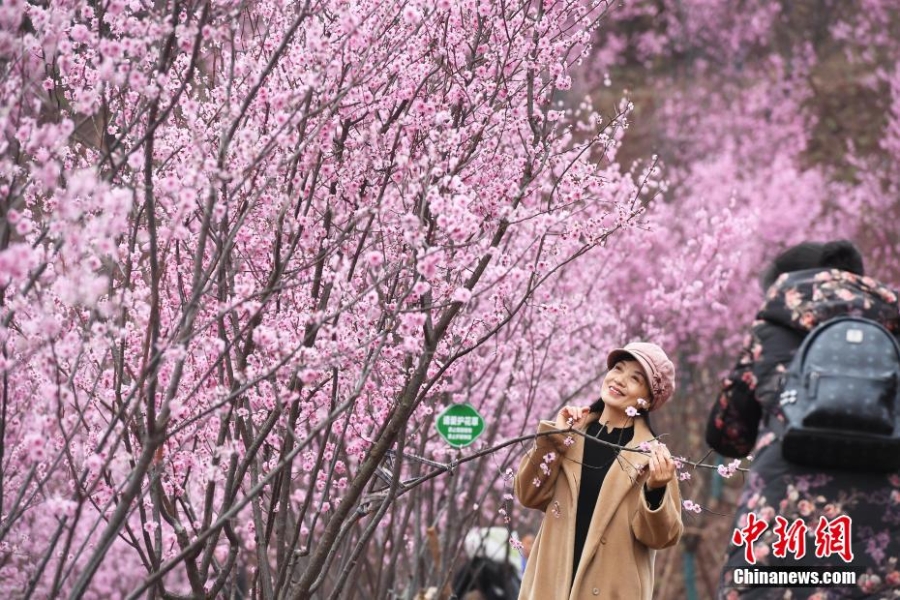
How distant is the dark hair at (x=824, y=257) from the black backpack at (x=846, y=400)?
396 millimetres

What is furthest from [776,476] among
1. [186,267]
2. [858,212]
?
[858,212]

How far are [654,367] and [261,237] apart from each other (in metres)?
1.49

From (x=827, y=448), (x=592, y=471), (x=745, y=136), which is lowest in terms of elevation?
(x=827, y=448)

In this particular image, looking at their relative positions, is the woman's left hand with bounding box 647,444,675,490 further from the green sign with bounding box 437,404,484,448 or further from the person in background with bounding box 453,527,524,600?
the person in background with bounding box 453,527,524,600

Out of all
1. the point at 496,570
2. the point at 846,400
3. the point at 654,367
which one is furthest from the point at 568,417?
the point at 496,570

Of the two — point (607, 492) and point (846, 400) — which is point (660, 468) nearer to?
point (607, 492)

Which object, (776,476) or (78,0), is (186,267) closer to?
(78,0)

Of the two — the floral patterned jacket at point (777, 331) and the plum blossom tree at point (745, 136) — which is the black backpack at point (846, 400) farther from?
the plum blossom tree at point (745, 136)

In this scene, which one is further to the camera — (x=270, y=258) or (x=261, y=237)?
(x=270, y=258)

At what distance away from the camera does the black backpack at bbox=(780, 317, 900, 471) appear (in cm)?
336

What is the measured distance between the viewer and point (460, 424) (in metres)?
5.29

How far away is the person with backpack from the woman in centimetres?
57

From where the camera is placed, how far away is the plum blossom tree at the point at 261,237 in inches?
129

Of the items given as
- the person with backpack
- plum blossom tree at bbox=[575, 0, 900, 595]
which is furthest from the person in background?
the person with backpack
